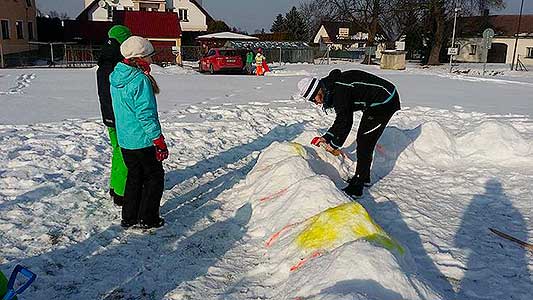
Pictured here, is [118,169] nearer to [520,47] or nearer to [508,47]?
[520,47]

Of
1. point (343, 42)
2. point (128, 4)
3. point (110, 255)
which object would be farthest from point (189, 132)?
point (343, 42)

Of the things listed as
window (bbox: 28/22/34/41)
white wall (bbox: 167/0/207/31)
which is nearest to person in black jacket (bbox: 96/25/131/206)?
window (bbox: 28/22/34/41)

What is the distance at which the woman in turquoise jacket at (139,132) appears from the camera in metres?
3.80

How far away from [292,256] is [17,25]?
3893 cm

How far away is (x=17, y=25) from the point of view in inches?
1399

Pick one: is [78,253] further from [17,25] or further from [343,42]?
[343,42]

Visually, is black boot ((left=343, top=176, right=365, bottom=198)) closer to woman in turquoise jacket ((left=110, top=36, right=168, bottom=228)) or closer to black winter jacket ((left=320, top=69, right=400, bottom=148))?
black winter jacket ((left=320, top=69, right=400, bottom=148))

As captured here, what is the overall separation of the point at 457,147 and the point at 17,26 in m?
37.3

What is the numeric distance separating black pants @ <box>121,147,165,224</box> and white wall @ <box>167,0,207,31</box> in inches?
2039

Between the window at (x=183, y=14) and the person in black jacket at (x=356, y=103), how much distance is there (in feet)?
168

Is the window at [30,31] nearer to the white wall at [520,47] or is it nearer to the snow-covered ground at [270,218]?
the snow-covered ground at [270,218]

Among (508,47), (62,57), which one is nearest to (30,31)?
(62,57)

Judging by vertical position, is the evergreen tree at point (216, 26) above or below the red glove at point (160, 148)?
above

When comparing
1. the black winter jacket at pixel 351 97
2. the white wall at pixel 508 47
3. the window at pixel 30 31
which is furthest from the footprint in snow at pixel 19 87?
the white wall at pixel 508 47
